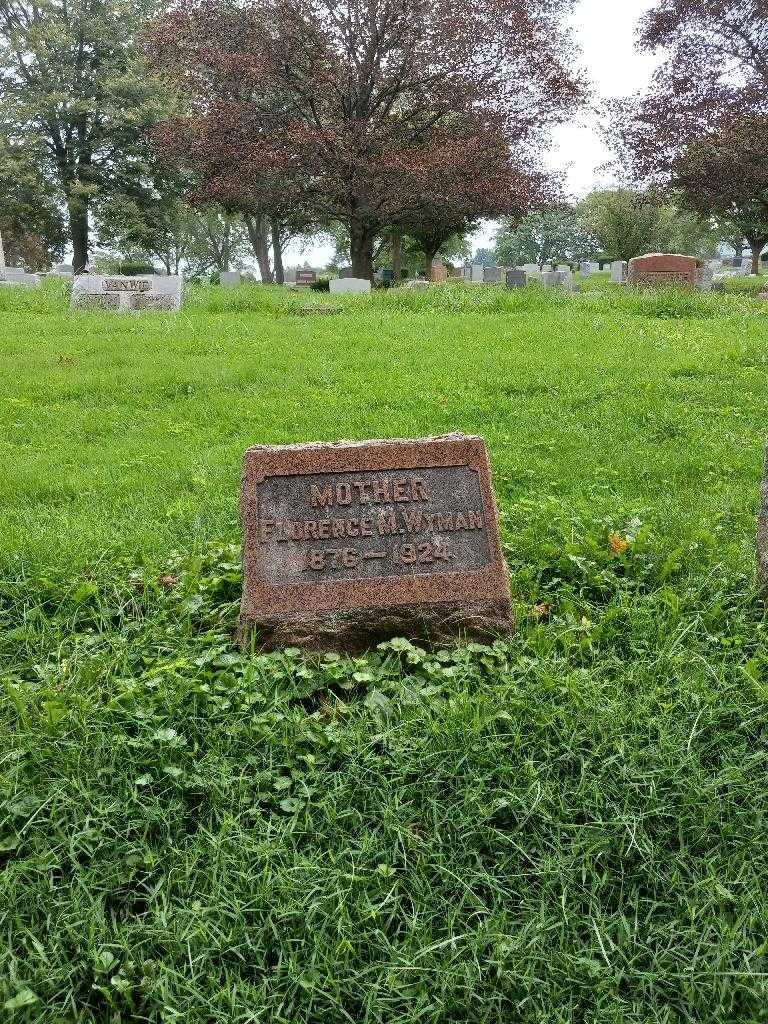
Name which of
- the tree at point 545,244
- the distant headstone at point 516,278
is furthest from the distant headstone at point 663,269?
the tree at point 545,244

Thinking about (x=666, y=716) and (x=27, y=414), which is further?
(x=27, y=414)

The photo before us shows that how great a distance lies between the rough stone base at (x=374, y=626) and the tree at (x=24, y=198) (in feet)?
113

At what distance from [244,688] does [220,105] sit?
2346 centimetres

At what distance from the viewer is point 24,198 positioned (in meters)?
33.3

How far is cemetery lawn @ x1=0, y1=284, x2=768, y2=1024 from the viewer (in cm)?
220

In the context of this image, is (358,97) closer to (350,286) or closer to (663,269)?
(350,286)

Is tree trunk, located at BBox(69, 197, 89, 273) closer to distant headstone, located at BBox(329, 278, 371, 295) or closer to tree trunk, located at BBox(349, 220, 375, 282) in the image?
tree trunk, located at BBox(349, 220, 375, 282)

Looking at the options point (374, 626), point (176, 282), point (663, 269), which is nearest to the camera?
point (374, 626)

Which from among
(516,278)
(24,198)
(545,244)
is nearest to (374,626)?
(516,278)

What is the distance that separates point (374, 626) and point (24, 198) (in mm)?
36453

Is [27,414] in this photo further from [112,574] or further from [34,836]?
[34,836]

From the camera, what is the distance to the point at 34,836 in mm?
2545

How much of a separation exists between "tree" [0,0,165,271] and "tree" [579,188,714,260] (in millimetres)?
26354

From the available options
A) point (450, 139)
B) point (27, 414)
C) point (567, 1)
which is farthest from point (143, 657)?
point (567, 1)
